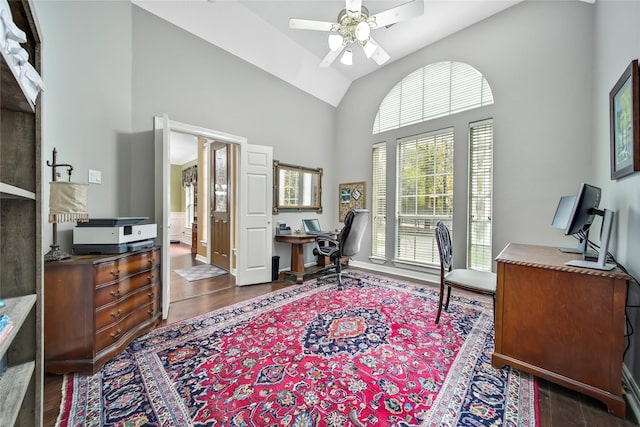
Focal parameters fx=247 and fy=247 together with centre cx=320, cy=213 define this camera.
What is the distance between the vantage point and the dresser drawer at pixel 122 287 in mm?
1762

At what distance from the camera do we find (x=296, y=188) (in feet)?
14.9

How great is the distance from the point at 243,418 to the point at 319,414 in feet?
1.34

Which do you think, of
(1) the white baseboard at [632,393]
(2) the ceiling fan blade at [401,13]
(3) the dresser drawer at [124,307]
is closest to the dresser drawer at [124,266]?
(3) the dresser drawer at [124,307]

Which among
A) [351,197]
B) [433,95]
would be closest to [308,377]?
[351,197]

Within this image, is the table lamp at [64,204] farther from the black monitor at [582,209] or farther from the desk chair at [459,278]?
the black monitor at [582,209]

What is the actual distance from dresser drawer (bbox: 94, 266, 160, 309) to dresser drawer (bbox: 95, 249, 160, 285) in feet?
0.14

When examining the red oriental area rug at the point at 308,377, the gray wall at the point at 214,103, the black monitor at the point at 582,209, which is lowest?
the red oriental area rug at the point at 308,377

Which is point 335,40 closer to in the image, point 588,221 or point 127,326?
point 588,221

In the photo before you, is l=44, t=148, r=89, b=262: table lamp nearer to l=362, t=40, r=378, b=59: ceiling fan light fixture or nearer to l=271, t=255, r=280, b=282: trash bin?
l=271, t=255, r=280, b=282: trash bin

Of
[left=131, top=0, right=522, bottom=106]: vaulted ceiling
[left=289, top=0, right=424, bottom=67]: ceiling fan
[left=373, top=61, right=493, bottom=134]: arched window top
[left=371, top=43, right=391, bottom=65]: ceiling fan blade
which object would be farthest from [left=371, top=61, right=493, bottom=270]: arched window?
[left=289, top=0, right=424, bottom=67]: ceiling fan

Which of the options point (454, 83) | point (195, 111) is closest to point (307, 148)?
point (195, 111)

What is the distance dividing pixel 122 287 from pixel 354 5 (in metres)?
3.15

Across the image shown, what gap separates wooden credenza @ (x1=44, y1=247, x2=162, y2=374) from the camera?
5.40 feet

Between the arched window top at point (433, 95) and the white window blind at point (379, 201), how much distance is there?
465 mm
